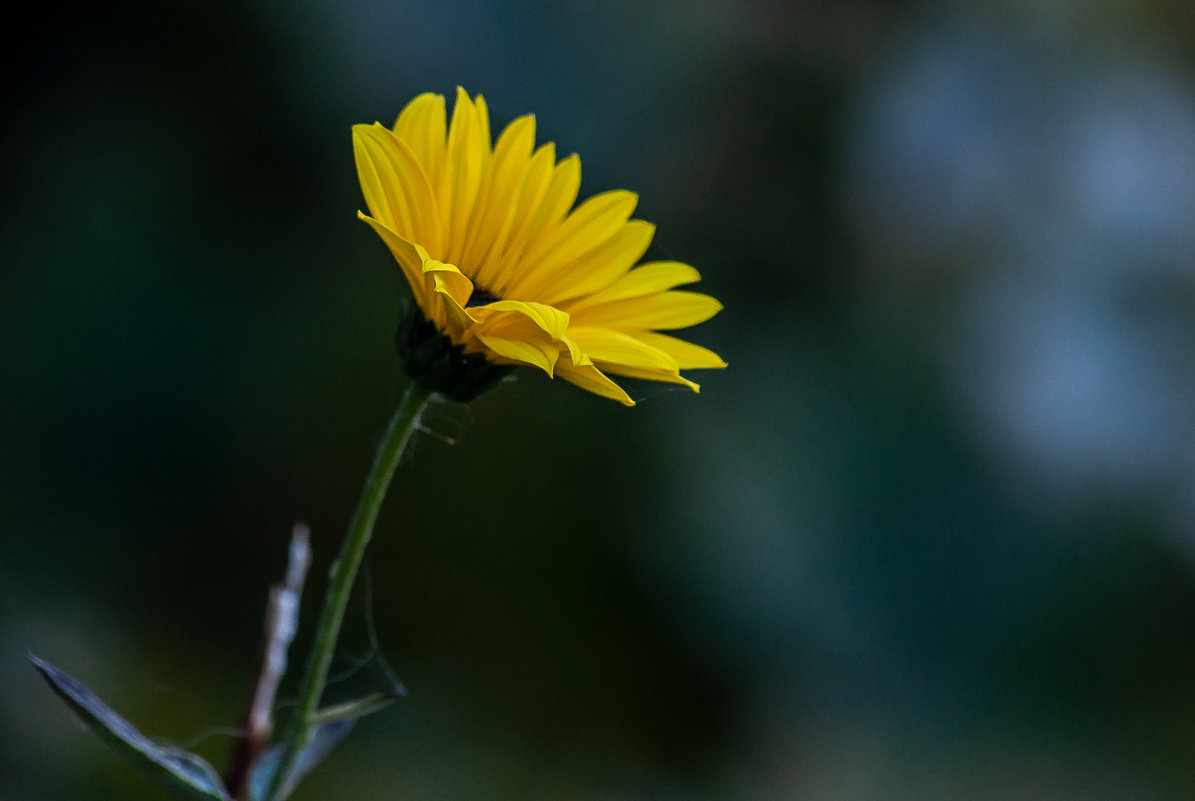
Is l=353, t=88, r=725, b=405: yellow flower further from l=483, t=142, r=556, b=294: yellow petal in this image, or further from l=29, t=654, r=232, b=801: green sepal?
l=29, t=654, r=232, b=801: green sepal

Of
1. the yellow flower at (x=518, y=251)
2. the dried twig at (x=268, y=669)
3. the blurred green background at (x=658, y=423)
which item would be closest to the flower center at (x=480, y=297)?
the yellow flower at (x=518, y=251)

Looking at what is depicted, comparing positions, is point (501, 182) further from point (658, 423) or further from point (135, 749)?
point (658, 423)

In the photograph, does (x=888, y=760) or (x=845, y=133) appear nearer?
(x=888, y=760)

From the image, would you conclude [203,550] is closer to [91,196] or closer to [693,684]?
[91,196]

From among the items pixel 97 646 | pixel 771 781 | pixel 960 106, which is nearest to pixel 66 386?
pixel 97 646

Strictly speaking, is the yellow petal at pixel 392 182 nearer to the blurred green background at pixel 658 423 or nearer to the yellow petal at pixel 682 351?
the yellow petal at pixel 682 351
